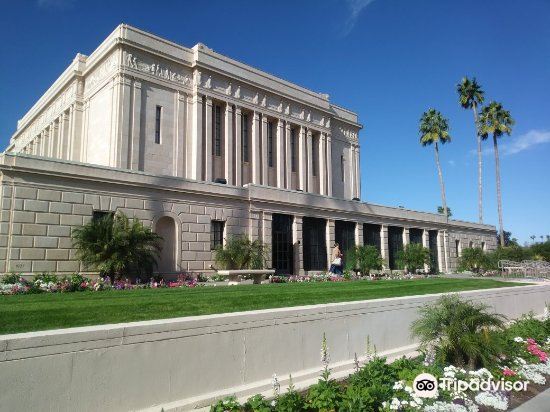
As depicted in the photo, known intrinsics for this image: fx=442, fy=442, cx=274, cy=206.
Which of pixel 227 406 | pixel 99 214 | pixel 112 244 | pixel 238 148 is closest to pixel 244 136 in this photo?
pixel 238 148

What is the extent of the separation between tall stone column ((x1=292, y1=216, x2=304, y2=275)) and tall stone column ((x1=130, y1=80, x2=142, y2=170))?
12544 millimetres

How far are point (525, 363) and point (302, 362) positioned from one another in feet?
14.7

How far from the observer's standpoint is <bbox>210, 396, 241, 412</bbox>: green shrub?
215 inches

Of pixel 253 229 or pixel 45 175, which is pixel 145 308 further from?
pixel 253 229

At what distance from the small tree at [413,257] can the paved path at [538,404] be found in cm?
2754

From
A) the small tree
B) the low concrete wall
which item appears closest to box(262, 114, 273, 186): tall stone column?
the small tree

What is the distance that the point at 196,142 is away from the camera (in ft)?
116

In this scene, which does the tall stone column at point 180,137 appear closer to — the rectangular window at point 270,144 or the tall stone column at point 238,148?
the tall stone column at point 238,148

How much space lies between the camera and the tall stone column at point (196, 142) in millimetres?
35156

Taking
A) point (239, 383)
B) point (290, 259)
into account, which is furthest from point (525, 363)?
point (290, 259)

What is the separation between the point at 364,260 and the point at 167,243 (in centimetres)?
1366

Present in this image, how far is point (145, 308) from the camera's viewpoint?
832cm

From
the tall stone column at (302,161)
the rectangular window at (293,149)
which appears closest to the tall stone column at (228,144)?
the rectangular window at (293,149)

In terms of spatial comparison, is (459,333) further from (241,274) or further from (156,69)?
(156,69)
